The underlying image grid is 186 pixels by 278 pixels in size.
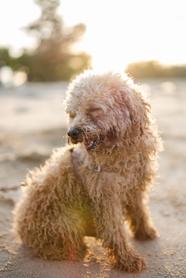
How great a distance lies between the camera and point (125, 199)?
3809mm

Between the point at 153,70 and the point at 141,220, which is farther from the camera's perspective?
the point at 153,70

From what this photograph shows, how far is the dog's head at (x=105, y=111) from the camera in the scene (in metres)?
3.34

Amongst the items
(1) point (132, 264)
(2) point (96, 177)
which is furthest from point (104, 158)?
(1) point (132, 264)

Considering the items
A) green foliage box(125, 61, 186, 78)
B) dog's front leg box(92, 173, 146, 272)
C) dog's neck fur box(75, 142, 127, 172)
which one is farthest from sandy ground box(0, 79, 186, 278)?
green foliage box(125, 61, 186, 78)

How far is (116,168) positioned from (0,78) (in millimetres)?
21459

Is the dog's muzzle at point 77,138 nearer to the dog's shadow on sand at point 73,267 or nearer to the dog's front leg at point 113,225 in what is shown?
the dog's front leg at point 113,225

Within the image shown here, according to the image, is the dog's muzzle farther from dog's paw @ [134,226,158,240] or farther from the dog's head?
dog's paw @ [134,226,158,240]

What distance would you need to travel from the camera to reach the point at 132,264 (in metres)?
3.66

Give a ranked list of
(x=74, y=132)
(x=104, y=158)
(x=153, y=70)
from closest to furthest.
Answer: (x=74, y=132), (x=104, y=158), (x=153, y=70)

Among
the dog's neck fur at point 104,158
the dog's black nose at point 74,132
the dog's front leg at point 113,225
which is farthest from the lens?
the dog's front leg at point 113,225

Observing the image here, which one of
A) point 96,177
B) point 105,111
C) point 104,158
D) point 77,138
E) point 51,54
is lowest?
point 96,177

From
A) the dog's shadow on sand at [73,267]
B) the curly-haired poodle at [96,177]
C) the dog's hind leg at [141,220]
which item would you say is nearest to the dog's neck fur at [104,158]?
the curly-haired poodle at [96,177]

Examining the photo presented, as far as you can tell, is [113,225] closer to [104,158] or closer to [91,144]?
[104,158]

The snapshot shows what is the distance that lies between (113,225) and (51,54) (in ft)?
76.0
